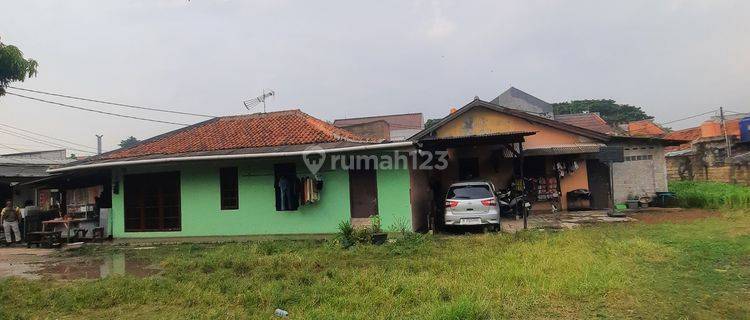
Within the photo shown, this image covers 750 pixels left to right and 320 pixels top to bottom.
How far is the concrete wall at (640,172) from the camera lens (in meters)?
16.8

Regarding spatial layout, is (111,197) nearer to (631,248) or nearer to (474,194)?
(474,194)

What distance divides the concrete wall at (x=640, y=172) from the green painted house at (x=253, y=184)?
33.5ft

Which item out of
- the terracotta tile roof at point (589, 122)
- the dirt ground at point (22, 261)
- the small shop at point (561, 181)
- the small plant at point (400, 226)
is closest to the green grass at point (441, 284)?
the dirt ground at point (22, 261)

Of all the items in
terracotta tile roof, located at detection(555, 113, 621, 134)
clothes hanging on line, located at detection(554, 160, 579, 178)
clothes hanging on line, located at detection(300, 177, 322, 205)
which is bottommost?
clothes hanging on line, located at detection(300, 177, 322, 205)

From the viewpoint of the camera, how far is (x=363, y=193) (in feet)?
39.2

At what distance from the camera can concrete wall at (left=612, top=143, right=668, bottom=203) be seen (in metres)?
16.8

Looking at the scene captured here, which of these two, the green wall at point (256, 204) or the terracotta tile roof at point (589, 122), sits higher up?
the terracotta tile roof at point (589, 122)

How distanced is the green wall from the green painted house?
0.03 metres

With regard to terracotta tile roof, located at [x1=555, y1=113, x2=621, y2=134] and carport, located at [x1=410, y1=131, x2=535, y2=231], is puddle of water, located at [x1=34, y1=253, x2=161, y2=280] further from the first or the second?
terracotta tile roof, located at [x1=555, y1=113, x2=621, y2=134]

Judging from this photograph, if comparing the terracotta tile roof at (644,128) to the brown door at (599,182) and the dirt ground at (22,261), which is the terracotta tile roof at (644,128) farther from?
the dirt ground at (22,261)

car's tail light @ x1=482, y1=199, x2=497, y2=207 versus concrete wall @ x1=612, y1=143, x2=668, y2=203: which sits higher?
concrete wall @ x1=612, y1=143, x2=668, y2=203

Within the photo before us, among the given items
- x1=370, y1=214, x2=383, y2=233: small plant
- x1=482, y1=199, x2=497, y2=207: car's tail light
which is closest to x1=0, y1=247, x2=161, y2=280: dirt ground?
x1=370, y1=214, x2=383, y2=233: small plant

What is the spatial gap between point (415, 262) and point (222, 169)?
7.43 metres

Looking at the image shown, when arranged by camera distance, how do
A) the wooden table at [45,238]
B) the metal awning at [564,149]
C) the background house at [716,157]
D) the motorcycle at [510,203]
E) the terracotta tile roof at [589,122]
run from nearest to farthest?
the wooden table at [45,238], the motorcycle at [510,203], the metal awning at [564,149], the background house at [716,157], the terracotta tile roof at [589,122]
